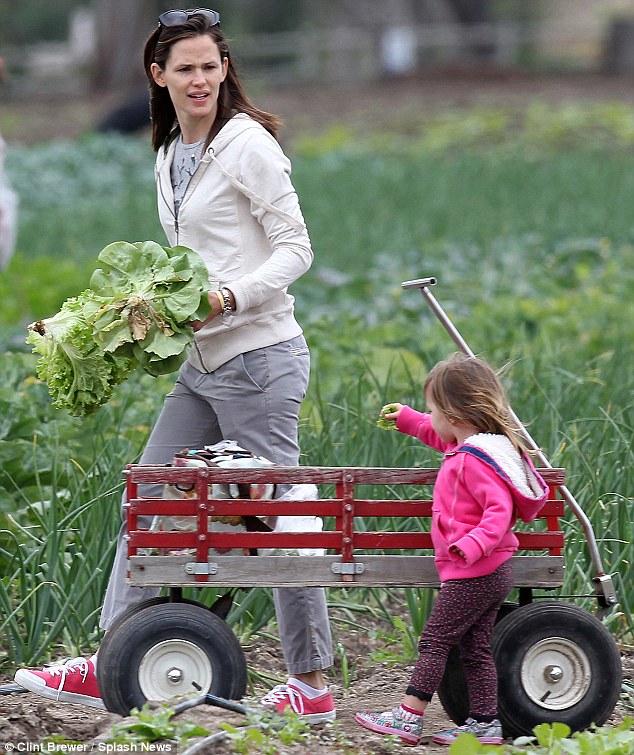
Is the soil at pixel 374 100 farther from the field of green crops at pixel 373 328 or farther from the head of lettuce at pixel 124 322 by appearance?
the head of lettuce at pixel 124 322

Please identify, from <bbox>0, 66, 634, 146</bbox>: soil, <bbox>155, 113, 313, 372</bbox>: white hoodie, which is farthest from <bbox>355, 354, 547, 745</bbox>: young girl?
<bbox>0, 66, 634, 146</bbox>: soil

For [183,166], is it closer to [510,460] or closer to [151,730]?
[510,460]

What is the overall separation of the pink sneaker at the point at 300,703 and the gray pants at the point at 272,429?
5 centimetres

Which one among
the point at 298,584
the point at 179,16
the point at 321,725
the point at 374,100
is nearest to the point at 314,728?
the point at 321,725

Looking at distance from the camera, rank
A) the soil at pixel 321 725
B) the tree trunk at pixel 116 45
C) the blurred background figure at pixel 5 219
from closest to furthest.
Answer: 1. the soil at pixel 321 725
2. the blurred background figure at pixel 5 219
3. the tree trunk at pixel 116 45

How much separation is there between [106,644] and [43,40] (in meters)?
51.4

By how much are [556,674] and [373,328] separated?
14.3 feet

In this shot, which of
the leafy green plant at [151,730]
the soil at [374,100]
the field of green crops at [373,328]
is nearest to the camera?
the leafy green plant at [151,730]

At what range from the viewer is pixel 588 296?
28.3 ft

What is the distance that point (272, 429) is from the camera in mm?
3318

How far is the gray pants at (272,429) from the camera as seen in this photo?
10.7 feet

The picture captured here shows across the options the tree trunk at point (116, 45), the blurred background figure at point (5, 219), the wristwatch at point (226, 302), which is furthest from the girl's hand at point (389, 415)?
the tree trunk at point (116, 45)

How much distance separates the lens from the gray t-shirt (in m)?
3.40

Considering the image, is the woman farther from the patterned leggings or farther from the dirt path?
the patterned leggings
